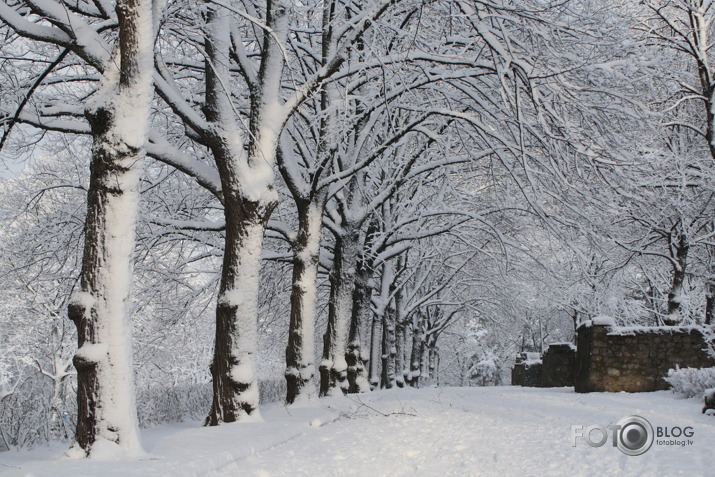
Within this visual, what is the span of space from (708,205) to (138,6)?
57.1ft

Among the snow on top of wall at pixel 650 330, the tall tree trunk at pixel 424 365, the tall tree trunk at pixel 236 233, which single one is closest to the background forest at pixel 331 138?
the tall tree trunk at pixel 236 233

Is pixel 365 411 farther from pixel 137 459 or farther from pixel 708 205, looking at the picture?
pixel 708 205

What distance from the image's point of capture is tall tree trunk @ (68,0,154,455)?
4527mm

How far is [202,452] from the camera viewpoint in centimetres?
454

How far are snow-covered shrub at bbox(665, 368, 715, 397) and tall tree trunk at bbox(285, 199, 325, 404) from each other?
6.51m

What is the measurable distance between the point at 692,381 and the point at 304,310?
692cm

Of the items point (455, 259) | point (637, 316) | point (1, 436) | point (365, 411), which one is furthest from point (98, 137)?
point (637, 316)

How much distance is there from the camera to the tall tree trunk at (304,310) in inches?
351

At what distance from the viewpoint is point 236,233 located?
6.83m

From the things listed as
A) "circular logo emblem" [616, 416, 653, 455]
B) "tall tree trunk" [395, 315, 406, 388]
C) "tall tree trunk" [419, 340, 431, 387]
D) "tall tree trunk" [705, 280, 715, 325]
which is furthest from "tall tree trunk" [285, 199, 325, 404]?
"tall tree trunk" [419, 340, 431, 387]

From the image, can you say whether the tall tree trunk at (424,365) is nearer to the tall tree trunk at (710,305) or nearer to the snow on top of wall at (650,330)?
the tall tree trunk at (710,305)

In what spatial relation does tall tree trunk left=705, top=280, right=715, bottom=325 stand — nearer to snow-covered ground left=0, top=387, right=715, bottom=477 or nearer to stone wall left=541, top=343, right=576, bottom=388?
stone wall left=541, top=343, right=576, bottom=388

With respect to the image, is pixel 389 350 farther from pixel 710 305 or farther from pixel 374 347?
pixel 710 305

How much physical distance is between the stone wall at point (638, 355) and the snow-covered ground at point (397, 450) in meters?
5.47
